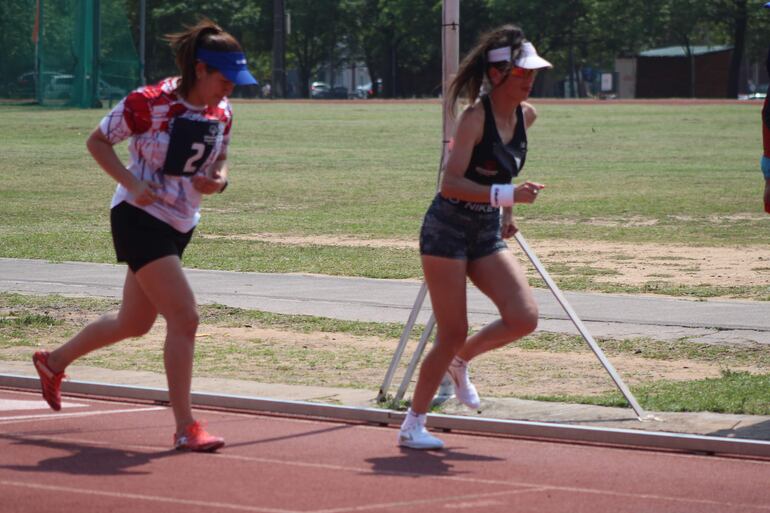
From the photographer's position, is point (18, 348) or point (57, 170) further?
point (57, 170)

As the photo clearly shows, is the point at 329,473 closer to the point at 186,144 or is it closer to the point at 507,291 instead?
the point at 507,291

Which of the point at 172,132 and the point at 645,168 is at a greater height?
the point at 172,132

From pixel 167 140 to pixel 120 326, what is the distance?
40.1 inches

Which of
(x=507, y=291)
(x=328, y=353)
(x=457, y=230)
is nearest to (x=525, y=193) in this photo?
(x=457, y=230)

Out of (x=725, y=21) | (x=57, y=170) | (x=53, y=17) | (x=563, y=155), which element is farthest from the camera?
(x=725, y=21)

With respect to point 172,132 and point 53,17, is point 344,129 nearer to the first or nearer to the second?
point 53,17

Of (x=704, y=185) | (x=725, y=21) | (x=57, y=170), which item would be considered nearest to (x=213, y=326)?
(x=704, y=185)

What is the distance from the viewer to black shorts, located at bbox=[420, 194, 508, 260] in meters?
7.04

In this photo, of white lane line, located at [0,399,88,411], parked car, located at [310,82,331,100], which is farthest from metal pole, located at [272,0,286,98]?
white lane line, located at [0,399,88,411]

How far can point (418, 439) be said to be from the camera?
724 cm

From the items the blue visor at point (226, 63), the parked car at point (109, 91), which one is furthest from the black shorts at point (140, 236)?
the parked car at point (109, 91)

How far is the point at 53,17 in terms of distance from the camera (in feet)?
149

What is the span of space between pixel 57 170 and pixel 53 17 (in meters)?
15.2

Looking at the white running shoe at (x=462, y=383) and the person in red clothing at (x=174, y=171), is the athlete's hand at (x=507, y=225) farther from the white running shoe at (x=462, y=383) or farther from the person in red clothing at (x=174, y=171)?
the person in red clothing at (x=174, y=171)
